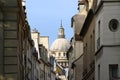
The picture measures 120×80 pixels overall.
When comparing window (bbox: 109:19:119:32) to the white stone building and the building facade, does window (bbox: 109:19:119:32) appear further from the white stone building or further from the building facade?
the building facade

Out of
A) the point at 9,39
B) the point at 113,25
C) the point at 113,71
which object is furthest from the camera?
the point at 113,25

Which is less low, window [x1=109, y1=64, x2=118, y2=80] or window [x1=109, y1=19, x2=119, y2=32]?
window [x1=109, y1=19, x2=119, y2=32]

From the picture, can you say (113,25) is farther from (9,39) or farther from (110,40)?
(9,39)

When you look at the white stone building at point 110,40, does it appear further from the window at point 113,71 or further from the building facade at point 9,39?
the building facade at point 9,39

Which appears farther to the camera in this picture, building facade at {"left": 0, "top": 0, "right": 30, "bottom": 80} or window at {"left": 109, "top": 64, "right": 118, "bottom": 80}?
window at {"left": 109, "top": 64, "right": 118, "bottom": 80}

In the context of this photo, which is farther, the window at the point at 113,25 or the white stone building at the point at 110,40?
the window at the point at 113,25

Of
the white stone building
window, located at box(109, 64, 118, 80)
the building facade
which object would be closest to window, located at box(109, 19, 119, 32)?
the white stone building

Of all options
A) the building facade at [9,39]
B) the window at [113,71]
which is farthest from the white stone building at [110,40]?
the building facade at [9,39]

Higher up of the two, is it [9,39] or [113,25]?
[113,25]

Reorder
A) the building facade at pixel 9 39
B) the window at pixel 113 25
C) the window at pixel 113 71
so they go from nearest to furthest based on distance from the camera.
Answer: the building facade at pixel 9 39, the window at pixel 113 71, the window at pixel 113 25

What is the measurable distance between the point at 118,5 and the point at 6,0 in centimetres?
769

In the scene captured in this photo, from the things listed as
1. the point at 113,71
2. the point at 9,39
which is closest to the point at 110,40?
the point at 113,71

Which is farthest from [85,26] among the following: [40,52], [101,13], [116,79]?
[40,52]

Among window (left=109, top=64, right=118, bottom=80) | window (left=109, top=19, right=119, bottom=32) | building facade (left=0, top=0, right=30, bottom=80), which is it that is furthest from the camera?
window (left=109, top=19, right=119, bottom=32)
